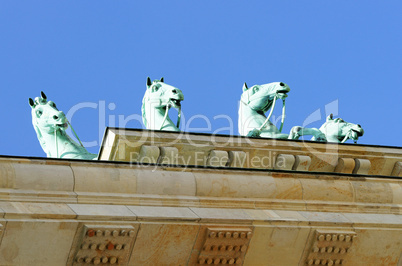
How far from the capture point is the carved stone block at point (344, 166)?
25.6 meters

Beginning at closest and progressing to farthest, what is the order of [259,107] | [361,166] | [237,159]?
[237,159] → [361,166] → [259,107]

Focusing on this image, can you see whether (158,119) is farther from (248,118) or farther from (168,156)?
(248,118)

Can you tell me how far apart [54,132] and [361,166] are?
687cm

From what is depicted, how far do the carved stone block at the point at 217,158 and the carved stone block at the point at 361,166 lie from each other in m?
3.27

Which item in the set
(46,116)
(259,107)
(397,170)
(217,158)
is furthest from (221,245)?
(259,107)

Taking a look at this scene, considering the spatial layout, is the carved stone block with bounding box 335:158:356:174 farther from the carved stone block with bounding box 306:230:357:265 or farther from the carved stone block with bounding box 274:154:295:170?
the carved stone block with bounding box 306:230:357:265

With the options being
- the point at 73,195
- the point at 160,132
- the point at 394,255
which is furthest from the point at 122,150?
the point at 394,255

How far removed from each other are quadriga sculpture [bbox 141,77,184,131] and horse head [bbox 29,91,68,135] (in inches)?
74.9

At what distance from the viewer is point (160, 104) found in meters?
25.8

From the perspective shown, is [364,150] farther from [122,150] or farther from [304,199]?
[122,150]

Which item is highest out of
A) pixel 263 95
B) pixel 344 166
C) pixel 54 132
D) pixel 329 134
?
pixel 263 95

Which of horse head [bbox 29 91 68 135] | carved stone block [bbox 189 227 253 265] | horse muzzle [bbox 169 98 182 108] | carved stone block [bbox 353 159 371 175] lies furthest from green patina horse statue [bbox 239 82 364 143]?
carved stone block [bbox 189 227 253 265]

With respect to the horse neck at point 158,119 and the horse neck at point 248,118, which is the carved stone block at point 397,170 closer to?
the horse neck at point 248,118

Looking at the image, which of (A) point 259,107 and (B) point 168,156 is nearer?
(B) point 168,156
